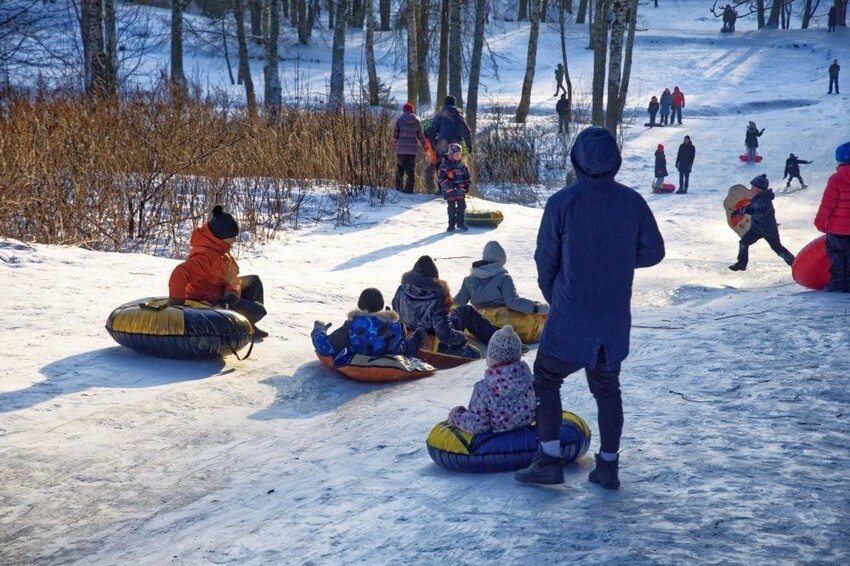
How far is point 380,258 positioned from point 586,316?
8.87 meters

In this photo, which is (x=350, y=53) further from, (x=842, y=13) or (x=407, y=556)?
(x=407, y=556)

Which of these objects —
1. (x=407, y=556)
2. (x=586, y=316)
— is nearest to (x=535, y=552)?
(x=407, y=556)

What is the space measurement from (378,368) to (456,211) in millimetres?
7672

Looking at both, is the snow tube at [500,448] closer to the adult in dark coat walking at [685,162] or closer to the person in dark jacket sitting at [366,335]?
the person in dark jacket sitting at [366,335]

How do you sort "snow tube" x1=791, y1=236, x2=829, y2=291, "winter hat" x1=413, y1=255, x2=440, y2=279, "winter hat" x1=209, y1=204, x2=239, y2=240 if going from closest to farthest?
"winter hat" x1=209, y1=204, x2=239, y2=240 → "winter hat" x1=413, y1=255, x2=440, y2=279 → "snow tube" x1=791, y1=236, x2=829, y2=291

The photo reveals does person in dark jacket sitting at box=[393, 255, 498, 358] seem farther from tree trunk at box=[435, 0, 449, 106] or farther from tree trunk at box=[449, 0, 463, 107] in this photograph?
tree trunk at box=[435, 0, 449, 106]

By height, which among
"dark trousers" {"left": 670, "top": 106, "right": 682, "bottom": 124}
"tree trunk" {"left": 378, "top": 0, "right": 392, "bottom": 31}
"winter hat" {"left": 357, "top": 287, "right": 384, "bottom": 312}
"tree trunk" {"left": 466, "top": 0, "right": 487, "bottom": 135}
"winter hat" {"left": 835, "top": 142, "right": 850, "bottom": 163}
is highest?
"tree trunk" {"left": 378, "top": 0, "right": 392, "bottom": 31}

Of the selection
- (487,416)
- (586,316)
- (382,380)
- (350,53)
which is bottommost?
(382,380)

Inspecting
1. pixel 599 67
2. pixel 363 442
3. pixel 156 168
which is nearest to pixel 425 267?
pixel 363 442

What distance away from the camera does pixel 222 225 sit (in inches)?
313

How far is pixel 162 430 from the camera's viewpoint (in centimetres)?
638

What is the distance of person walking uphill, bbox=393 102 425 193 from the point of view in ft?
54.9

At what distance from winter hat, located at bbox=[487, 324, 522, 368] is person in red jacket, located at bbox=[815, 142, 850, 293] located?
19.3ft

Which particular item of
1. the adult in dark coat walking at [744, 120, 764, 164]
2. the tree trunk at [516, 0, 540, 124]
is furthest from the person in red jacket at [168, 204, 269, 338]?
the tree trunk at [516, 0, 540, 124]
